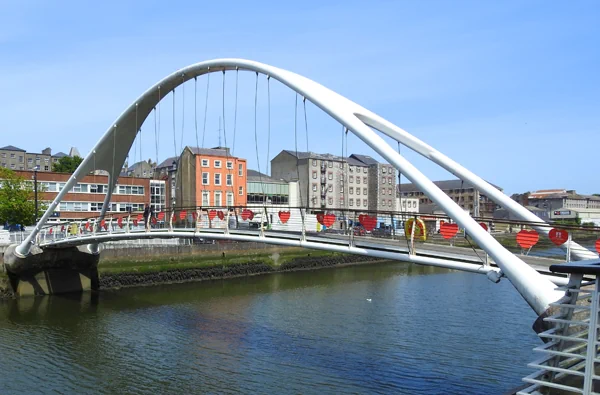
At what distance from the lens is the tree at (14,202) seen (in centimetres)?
3909

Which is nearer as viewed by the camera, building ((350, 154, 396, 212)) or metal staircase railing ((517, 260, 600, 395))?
metal staircase railing ((517, 260, 600, 395))

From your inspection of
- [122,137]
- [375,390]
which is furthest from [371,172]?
[375,390]

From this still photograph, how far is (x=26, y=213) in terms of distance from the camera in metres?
39.8

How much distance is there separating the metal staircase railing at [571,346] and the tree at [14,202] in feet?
127

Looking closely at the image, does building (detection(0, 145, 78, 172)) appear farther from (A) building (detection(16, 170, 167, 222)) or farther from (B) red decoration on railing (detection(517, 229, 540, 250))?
(B) red decoration on railing (detection(517, 229, 540, 250))

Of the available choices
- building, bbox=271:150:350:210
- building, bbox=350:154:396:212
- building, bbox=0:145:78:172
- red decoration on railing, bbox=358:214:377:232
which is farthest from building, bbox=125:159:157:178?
red decoration on railing, bbox=358:214:377:232

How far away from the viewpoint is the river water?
14312 mm

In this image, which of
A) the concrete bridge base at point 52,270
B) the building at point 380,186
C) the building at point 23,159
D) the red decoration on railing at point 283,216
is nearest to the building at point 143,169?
the building at point 23,159

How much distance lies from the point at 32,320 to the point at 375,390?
1528cm

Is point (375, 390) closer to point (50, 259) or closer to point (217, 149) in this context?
point (50, 259)

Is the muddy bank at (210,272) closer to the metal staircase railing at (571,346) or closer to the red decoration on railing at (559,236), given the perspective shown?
the red decoration on railing at (559,236)

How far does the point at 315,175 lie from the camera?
6675cm

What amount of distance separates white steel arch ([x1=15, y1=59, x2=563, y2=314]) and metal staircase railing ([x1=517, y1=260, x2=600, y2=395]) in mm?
1301

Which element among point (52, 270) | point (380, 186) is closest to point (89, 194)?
point (52, 270)
